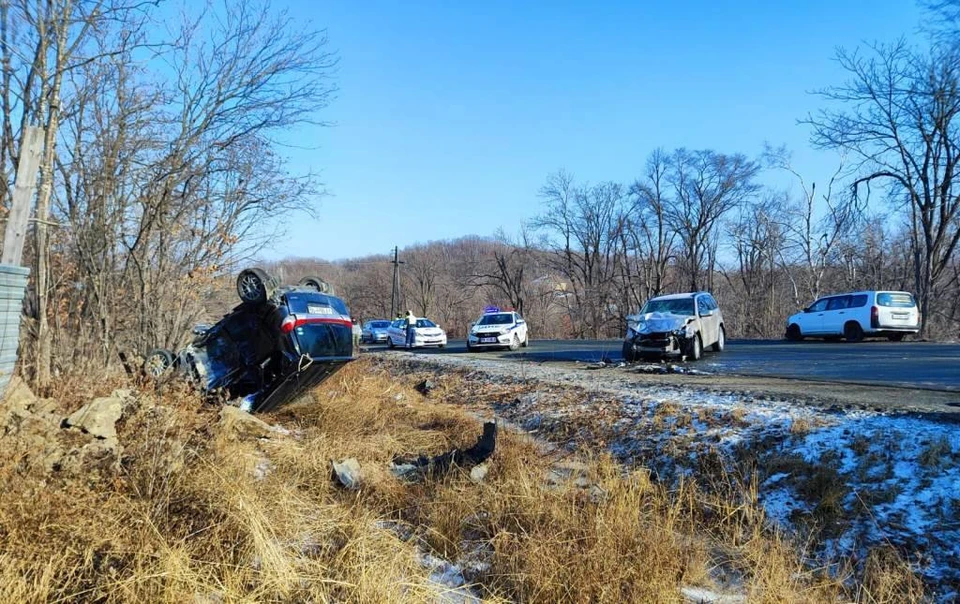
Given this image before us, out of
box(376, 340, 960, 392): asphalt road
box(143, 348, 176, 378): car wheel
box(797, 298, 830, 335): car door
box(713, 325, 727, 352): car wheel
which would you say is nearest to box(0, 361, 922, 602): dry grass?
box(143, 348, 176, 378): car wheel

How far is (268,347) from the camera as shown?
8055 millimetres

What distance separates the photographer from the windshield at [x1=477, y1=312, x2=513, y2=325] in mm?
22330

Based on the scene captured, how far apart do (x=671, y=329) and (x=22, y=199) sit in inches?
487

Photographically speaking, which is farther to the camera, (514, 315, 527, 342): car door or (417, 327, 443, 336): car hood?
(417, 327, 443, 336): car hood

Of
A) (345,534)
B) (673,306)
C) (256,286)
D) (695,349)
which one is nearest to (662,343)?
(695,349)

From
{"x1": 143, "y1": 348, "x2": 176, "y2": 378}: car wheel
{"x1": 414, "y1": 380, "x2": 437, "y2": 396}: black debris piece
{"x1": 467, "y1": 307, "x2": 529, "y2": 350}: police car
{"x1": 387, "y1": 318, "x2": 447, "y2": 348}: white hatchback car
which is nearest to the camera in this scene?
{"x1": 143, "y1": 348, "x2": 176, "y2": 378}: car wheel

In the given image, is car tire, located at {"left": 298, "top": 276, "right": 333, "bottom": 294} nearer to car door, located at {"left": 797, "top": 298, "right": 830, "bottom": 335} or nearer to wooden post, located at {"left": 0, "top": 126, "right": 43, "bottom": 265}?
wooden post, located at {"left": 0, "top": 126, "right": 43, "bottom": 265}

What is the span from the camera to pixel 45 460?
4.14 metres

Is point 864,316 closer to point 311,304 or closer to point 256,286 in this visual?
point 311,304

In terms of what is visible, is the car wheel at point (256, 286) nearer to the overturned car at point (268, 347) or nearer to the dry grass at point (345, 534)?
the overturned car at point (268, 347)

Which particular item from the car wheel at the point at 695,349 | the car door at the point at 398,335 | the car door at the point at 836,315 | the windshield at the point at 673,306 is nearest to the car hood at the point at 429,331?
the car door at the point at 398,335

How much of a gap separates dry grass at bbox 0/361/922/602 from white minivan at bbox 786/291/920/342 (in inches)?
654

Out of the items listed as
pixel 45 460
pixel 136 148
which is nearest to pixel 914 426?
pixel 45 460

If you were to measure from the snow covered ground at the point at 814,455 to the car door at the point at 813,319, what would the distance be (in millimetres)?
13856
